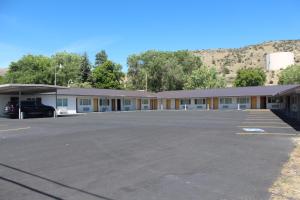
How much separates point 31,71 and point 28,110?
1223 inches

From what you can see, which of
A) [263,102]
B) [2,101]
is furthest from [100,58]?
[2,101]

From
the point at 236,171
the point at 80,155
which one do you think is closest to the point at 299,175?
the point at 236,171

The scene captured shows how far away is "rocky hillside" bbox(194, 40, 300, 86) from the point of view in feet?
327

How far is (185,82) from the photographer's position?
65.6 meters

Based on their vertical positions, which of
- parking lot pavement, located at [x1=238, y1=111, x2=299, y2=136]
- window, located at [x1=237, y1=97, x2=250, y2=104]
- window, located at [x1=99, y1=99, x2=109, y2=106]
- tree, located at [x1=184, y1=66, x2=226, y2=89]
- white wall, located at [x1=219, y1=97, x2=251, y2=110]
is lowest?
parking lot pavement, located at [x1=238, y1=111, x2=299, y2=136]

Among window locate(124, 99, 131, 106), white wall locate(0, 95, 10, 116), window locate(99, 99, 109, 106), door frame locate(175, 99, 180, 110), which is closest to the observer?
white wall locate(0, 95, 10, 116)

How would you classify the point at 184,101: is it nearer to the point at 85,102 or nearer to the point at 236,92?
the point at 236,92

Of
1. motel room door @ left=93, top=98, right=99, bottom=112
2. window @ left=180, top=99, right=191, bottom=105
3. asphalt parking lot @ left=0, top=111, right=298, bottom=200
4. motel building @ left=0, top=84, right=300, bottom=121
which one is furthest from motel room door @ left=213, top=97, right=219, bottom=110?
asphalt parking lot @ left=0, top=111, right=298, bottom=200

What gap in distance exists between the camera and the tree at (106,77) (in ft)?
223

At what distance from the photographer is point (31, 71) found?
59.1 meters

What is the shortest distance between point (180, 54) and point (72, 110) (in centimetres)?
3682

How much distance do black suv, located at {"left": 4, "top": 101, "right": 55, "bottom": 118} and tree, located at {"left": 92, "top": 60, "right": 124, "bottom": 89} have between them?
3563cm

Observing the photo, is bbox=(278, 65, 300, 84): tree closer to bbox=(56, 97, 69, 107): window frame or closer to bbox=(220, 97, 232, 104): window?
bbox=(220, 97, 232, 104): window

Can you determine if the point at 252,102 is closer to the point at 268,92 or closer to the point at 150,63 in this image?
the point at 268,92
